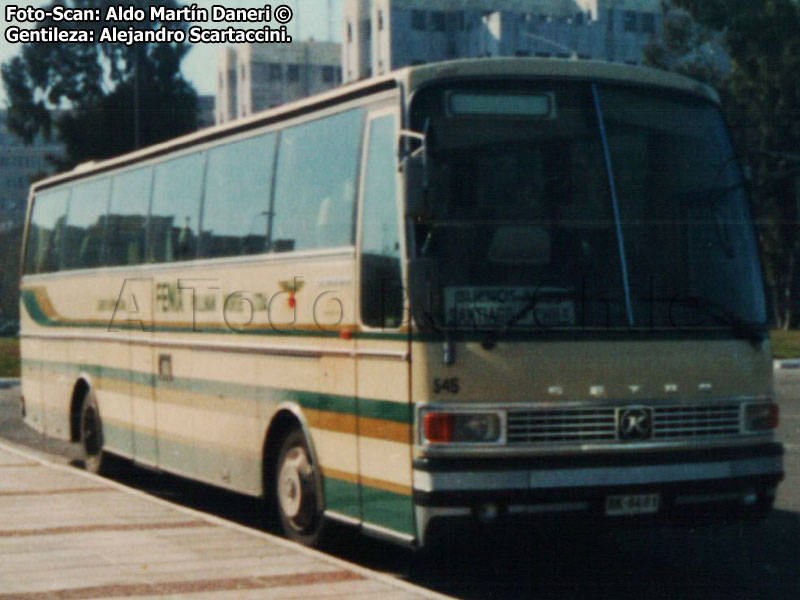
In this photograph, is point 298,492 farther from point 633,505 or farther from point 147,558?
point 633,505

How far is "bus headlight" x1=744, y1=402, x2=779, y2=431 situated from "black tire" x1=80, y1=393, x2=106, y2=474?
26.2 ft

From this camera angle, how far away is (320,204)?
9.93 m

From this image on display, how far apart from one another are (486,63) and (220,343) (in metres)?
3.82

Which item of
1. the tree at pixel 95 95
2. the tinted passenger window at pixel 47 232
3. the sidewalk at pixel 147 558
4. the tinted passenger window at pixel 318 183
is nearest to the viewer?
the sidewalk at pixel 147 558

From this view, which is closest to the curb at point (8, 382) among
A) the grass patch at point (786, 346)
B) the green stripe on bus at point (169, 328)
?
the green stripe on bus at point (169, 328)

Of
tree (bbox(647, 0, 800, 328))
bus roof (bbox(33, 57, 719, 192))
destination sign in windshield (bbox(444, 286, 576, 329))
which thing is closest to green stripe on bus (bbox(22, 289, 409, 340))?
destination sign in windshield (bbox(444, 286, 576, 329))

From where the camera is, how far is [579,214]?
869 cm

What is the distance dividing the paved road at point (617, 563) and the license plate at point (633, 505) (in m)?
0.49

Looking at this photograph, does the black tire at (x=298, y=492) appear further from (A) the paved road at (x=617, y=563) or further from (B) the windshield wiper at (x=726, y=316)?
(B) the windshield wiper at (x=726, y=316)

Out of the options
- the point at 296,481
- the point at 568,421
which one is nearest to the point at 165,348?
the point at 296,481

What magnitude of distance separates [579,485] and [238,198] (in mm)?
4259

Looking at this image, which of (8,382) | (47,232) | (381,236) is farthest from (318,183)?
(8,382)

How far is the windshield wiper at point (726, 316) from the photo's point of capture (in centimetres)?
882

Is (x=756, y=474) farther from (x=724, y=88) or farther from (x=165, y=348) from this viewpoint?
(x=724, y=88)
